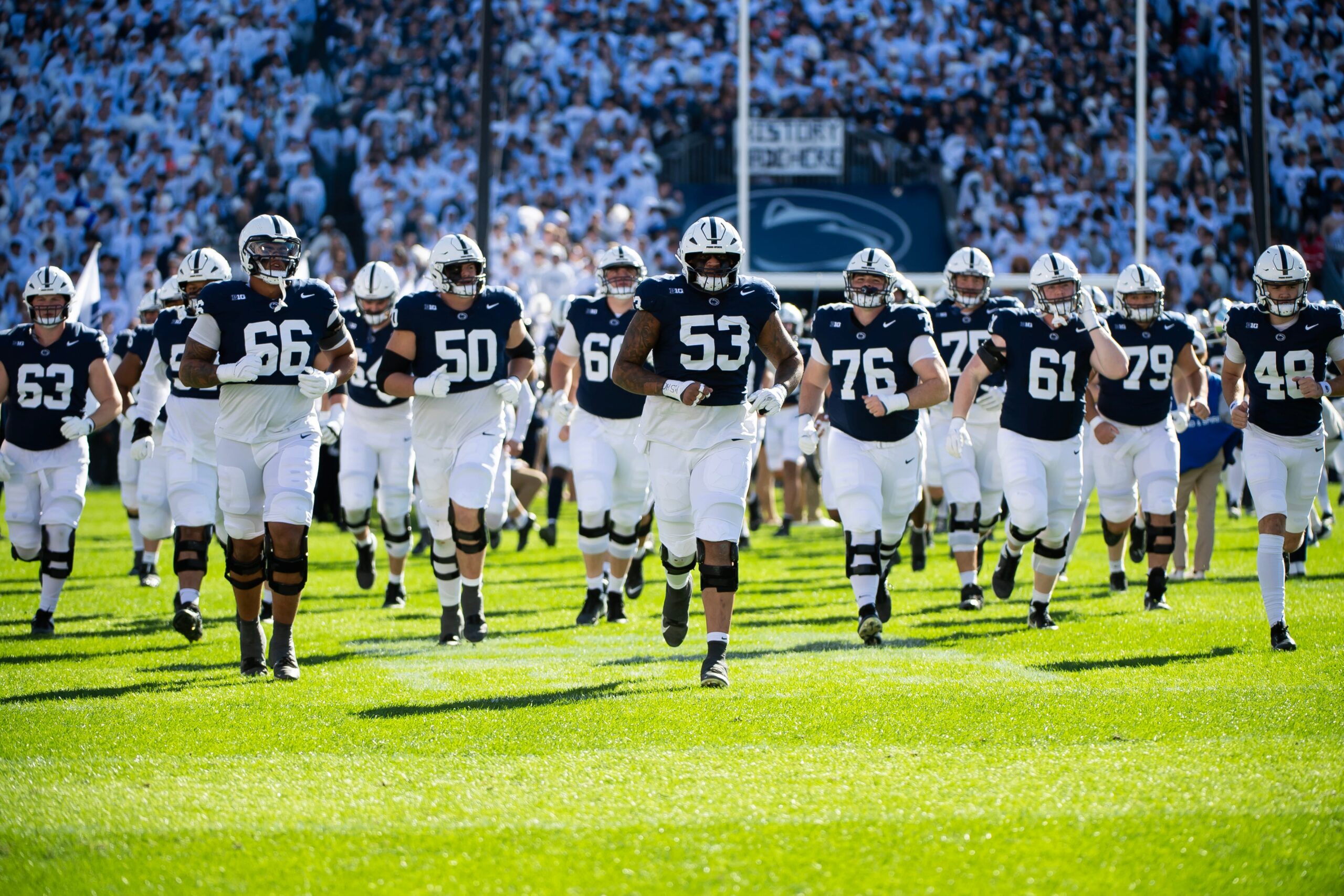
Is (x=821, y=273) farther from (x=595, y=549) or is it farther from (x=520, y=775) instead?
(x=520, y=775)

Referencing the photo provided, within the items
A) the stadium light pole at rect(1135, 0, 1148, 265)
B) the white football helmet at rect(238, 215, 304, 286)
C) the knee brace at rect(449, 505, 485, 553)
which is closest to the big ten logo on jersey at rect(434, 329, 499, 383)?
the knee brace at rect(449, 505, 485, 553)

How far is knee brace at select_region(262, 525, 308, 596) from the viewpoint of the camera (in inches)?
253

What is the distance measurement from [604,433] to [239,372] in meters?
2.57

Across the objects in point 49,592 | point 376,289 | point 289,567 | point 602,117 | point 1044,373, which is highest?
point 602,117

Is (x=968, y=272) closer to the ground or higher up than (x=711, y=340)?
higher up

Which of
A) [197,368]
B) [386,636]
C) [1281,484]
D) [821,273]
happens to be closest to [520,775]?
[197,368]

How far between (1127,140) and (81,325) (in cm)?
1603

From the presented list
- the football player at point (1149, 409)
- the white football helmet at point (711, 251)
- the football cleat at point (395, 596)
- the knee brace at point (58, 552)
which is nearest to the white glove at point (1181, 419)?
the football player at point (1149, 409)

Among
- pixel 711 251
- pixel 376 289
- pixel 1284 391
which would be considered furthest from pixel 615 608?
pixel 1284 391

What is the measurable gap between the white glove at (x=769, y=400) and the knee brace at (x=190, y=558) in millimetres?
3039

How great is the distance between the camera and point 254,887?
11.9ft

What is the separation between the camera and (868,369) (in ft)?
24.4

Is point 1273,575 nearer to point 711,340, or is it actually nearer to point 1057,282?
point 1057,282

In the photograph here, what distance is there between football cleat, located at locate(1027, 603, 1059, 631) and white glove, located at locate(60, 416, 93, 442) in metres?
5.07
